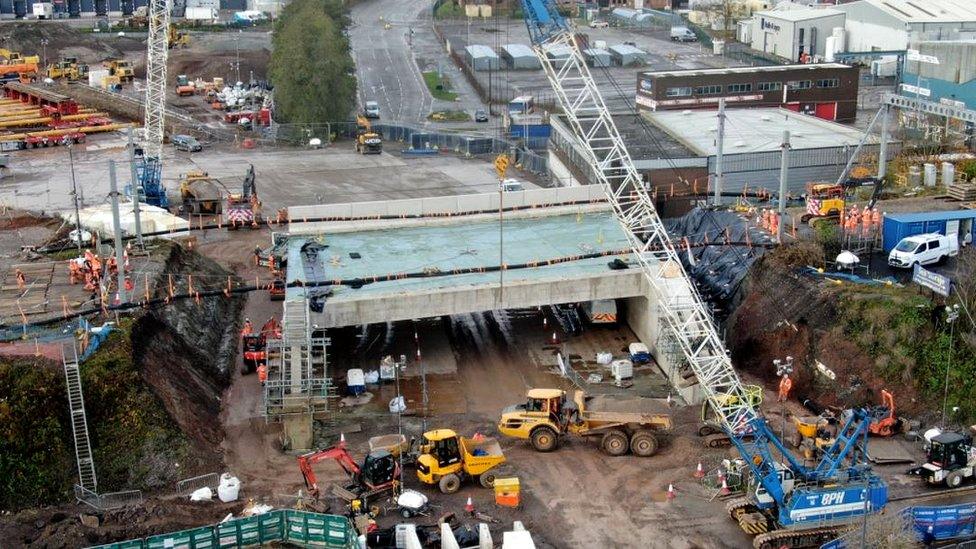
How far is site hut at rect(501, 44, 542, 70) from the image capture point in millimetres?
99062

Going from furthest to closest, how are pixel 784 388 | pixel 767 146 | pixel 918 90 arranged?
pixel 918 90, pixel 767 146, pixel 784 388

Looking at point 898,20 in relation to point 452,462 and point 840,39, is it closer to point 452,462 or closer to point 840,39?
point 840,39

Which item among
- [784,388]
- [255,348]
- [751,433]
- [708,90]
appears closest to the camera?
[751,433]

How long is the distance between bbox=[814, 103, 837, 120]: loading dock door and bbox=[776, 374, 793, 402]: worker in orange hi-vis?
3928cm

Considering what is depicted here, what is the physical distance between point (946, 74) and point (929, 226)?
77.0 feet

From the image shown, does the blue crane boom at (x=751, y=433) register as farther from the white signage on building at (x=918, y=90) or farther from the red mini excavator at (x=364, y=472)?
the white signage on building at (x=918, y=90)

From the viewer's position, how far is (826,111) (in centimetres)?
7162

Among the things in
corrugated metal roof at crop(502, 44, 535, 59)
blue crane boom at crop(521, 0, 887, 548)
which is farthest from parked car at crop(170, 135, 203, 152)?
blue crane boom at crop(521, 0, 887, 548)

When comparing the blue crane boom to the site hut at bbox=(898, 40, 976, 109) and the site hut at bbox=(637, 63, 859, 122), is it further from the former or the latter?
the site hut at bbox=(637, 63, 859, 122)

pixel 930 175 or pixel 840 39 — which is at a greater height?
pixel 840 39

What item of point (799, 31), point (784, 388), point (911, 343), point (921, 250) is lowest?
point (784, 388)

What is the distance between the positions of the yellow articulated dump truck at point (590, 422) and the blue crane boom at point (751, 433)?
1.95m

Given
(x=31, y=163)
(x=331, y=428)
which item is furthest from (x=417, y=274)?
(x=31, y=163)

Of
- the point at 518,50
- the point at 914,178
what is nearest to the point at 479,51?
the point at 518,50
